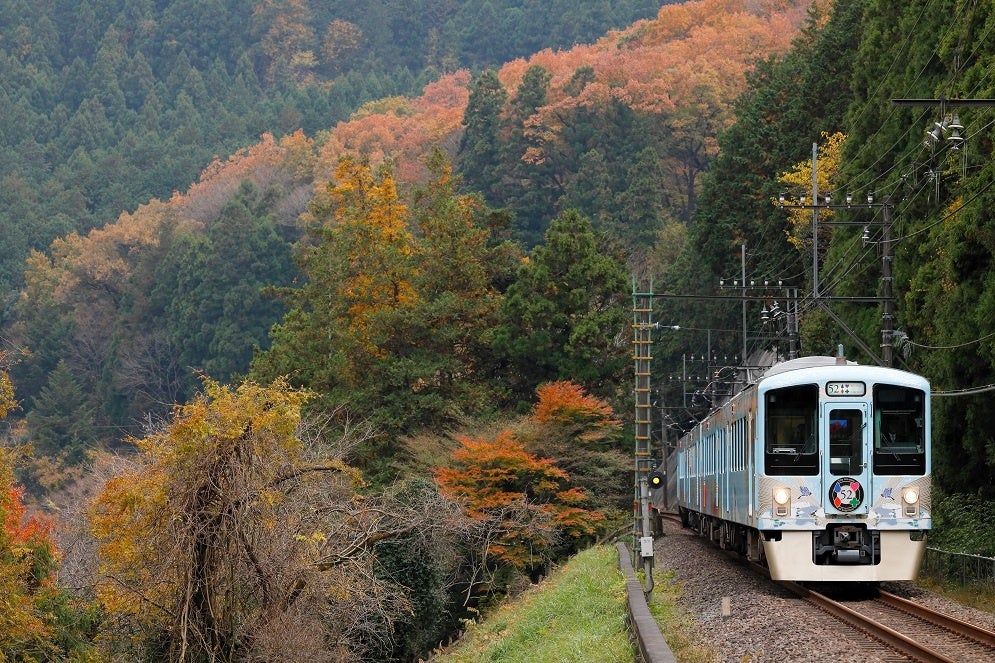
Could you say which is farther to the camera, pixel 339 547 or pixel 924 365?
pixel 924 365

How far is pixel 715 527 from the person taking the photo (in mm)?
27031

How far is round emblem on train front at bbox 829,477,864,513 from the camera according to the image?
17.1 m

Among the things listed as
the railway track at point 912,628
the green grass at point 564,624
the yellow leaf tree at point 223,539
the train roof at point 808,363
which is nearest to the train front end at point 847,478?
the railway track at point 912,628

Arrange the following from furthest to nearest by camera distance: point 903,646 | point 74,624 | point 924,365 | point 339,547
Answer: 1. point 924,365
2. point 74,624
3. point 339,547
4. point 903,646

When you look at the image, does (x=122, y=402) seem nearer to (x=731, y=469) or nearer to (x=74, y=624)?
(x=74, y=624)

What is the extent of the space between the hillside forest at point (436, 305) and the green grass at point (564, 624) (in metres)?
1.81

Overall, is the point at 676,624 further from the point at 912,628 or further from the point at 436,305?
the point at 436,305

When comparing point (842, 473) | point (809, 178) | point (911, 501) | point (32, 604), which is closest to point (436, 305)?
point (809, 178)

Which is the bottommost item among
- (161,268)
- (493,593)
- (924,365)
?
(493,593)

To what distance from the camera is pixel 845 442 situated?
Answer: 1734cm

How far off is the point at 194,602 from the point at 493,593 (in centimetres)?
1824

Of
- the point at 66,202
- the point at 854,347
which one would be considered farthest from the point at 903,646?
the point at 66,202

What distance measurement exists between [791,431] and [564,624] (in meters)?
5.31

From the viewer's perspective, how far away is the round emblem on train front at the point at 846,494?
1708 cm
